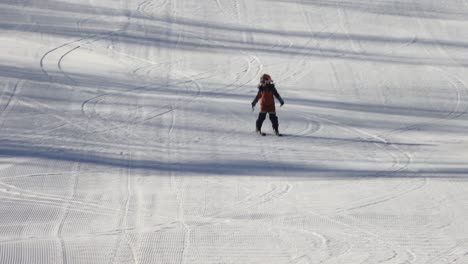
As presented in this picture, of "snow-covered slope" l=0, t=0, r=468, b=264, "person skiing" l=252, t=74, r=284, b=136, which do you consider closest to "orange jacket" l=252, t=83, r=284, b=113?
"person skiing" l=252, t=74, r=284, b=136

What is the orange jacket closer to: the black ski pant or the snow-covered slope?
the black ski pant

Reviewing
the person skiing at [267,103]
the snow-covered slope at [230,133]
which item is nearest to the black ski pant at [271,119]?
the person skiing at [267,103]

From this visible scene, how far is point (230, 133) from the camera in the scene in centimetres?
1812

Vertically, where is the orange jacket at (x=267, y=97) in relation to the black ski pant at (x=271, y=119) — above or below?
above

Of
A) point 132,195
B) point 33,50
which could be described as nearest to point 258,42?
point 33,50

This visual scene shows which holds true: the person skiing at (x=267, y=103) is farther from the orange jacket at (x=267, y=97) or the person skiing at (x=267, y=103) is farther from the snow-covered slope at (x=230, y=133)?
the snow-covered slope at (x=230, y=133)

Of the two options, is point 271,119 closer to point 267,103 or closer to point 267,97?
point 267,103

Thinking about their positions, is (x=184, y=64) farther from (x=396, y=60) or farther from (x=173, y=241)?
(x=173, y=241)

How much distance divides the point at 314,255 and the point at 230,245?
0.96 metres

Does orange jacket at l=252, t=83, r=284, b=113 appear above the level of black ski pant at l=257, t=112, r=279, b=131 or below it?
above

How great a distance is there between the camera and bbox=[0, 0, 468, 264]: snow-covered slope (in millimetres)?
11609

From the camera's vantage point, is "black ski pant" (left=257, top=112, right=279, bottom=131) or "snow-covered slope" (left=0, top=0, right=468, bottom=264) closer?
"snow-covered slope" (left=0, top=0, right=468, bottom=264)

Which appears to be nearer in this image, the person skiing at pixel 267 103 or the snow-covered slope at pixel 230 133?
the snow-covered slope at pixel 230 133

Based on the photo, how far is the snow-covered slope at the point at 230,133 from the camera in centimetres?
1161
